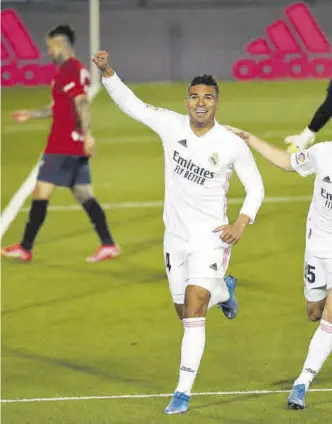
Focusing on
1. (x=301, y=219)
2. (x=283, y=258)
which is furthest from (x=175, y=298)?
(x=301, y=219)

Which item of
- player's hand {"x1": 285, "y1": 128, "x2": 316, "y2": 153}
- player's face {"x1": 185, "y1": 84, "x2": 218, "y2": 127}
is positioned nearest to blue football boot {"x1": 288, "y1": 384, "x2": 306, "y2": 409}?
player's face {"x1": 185, "y1": 84, "x2": 218, "y2": 127}

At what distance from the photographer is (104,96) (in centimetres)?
2873

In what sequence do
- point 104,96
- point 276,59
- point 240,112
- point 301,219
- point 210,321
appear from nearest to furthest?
1. point 210,321
2. point 301,219
3. point 240,112
4. point 104,96
5. point 276,59

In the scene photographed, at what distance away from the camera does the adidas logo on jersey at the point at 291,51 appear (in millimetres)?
31031

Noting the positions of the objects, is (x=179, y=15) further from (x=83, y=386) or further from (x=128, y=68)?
(x=83, y=386)

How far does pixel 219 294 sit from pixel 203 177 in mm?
909

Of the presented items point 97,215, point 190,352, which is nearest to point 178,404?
point 190,352

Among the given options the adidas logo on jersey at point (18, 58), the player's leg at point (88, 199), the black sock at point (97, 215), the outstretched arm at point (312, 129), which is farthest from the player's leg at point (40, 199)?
the adidas logo on jersey at point (18, 58)

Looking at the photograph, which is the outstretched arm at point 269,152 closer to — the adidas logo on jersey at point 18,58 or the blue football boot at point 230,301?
the blue football boot at point 230,301

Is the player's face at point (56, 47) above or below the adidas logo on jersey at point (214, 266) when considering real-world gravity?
above

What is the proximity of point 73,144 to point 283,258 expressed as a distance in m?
2.42

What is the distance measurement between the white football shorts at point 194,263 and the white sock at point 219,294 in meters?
0.07

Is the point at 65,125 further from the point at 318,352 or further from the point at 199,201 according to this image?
the point at 318,352

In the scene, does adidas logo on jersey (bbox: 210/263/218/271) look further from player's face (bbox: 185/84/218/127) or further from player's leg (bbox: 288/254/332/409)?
player's face (bbox: 185/84/218/127)
